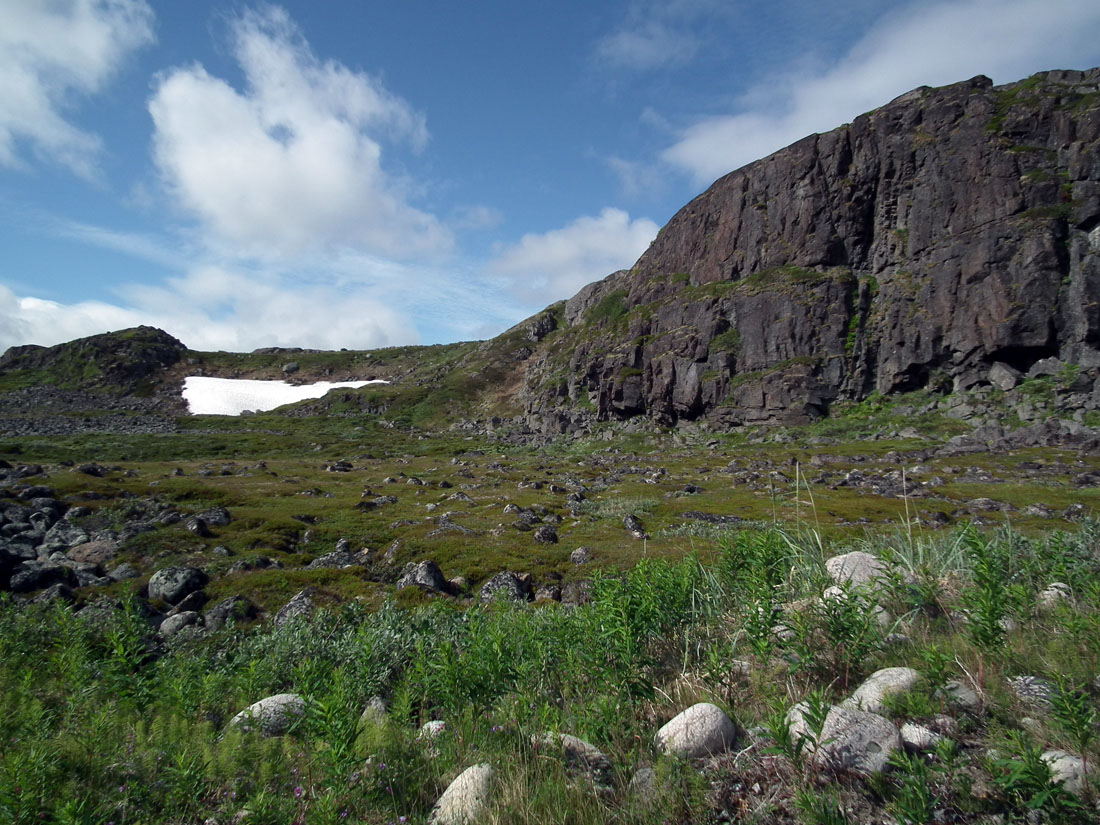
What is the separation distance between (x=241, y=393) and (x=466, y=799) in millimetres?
154135

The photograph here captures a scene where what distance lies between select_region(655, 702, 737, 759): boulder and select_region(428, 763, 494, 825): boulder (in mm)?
1557

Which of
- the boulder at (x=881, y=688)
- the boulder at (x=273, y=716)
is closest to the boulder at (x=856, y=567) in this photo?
the boulder at (x=881, y=688)

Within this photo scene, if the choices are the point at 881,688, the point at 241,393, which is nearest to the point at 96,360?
the point at 241,393

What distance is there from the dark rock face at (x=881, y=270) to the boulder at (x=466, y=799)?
76.0 metres

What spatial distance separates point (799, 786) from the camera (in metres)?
3.90

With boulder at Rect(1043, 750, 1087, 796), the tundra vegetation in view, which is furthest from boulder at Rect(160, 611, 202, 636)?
boulder at Rect(1043, 750, 1087, 796)

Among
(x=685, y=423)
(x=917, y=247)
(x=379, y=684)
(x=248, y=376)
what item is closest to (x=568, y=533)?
(x=379, y=684)

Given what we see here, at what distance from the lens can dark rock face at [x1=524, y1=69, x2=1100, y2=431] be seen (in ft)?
205

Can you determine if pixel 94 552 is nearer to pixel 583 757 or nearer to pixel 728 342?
pixel 583 757

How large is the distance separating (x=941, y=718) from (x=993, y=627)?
3.37 feet

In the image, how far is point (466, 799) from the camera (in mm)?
4246

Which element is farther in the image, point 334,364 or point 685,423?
point 334,364

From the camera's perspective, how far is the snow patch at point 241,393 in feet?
423

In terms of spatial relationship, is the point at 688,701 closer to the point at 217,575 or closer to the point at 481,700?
the point at 481,700
